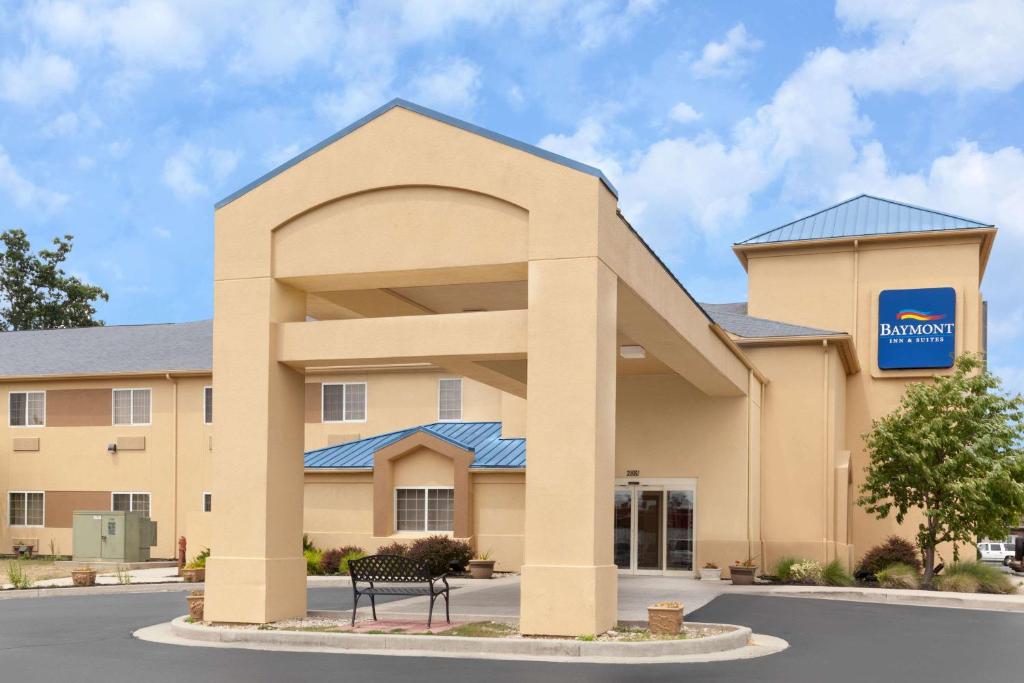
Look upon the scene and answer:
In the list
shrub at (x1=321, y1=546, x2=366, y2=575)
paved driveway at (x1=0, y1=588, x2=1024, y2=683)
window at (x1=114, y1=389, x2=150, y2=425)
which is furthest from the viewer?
window at (x1=114, y1=389, x2=150, y2=425)

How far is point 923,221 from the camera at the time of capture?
3450 centimetres

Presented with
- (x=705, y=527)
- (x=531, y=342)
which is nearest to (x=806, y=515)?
(x=705, y=527)

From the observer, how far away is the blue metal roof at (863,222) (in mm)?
34250

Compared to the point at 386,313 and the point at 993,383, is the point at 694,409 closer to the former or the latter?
the point at 993,383

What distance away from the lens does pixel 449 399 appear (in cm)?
3553

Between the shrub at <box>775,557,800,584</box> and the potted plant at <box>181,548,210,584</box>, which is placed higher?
the shrub at <box>775,557,800,584</box>

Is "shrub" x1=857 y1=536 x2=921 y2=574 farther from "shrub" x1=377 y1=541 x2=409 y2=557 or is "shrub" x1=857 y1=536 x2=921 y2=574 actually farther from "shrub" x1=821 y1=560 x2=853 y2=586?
"shrub" x1=377 y1=541 x2=409 y2=557

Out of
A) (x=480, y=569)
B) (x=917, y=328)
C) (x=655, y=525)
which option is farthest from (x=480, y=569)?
(x=917, y=328)

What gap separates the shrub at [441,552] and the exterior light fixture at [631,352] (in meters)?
7.23

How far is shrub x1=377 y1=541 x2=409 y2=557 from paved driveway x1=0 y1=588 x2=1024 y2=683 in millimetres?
8598

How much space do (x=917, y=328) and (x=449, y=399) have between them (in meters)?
14.3

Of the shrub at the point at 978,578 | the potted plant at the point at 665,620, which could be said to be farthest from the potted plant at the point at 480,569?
the potted plant at the point at 665,620

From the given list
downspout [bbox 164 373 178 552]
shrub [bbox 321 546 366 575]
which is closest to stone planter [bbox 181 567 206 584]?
shrub [bbox 321 546 366 575]

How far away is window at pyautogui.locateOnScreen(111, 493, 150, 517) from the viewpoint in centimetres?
3816
